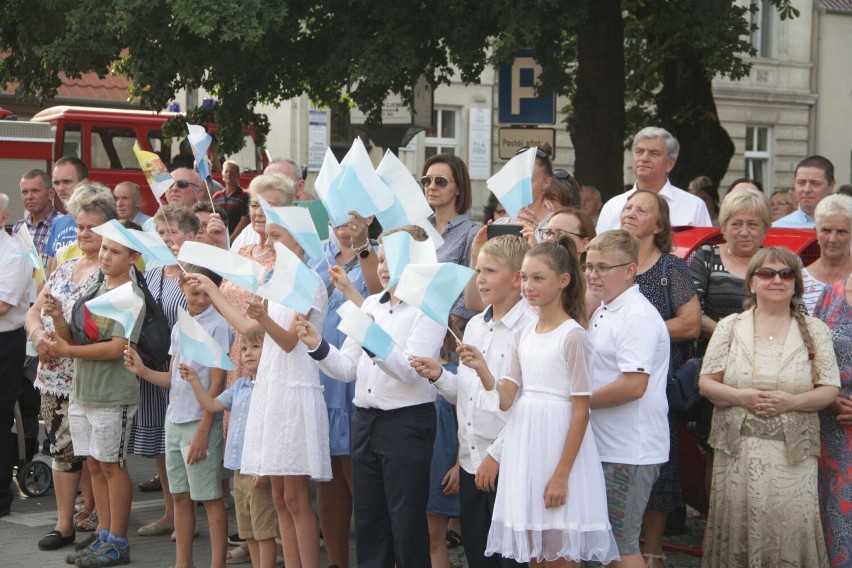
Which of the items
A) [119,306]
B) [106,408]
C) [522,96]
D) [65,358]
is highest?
[522,96]

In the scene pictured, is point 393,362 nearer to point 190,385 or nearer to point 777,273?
point 190,385

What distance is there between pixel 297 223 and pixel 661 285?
5.89 feet

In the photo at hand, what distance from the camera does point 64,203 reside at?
371 inches

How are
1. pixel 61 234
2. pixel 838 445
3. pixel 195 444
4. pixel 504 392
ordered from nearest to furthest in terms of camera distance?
pixel 504 392
pixel 838 445
pixel 195 444
pixel 61 234

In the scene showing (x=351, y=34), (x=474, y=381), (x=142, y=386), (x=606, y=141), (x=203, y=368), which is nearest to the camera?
(x=474, y=381)

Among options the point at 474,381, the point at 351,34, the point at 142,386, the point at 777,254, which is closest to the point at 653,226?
the point at 777,254

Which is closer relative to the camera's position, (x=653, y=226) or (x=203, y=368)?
(x=653, y=226)

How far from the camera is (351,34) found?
12258mm

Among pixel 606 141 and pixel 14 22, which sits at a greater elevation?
pixel 14 22

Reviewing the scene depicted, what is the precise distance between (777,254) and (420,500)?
78.0 inches

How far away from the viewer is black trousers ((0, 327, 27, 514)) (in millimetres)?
8508

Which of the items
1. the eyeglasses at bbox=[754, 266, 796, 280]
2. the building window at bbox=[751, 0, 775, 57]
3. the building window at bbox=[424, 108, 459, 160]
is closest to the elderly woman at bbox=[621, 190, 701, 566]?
the eyeglasses at bbox=[754, 266, 796, 280]

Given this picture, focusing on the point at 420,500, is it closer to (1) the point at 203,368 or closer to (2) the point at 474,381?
(2) the point at 474,381

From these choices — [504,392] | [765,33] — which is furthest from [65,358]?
[765,33]
